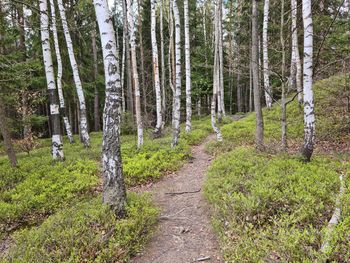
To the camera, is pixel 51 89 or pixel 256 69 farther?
A: pixel 51 89

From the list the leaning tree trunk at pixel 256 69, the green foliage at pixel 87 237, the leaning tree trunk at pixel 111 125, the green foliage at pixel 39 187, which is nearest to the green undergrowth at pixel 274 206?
the green foliage at pixel 87 237

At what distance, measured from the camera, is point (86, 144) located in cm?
1146

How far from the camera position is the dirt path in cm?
410

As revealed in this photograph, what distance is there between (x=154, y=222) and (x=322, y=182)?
11.5 feet

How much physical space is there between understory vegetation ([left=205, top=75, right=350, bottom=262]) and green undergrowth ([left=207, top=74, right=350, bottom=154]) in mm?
456

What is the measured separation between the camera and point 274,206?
4.49m

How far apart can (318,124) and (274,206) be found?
6.77m

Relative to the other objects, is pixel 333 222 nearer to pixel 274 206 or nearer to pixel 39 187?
pixel 274 206

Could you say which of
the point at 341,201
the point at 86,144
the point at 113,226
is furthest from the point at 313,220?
the point at 86,144

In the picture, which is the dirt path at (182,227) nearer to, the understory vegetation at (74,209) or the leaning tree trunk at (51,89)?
the understory vegetation at (74,209)

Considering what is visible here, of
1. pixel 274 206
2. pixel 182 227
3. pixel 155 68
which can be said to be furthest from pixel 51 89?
pixel 274 206

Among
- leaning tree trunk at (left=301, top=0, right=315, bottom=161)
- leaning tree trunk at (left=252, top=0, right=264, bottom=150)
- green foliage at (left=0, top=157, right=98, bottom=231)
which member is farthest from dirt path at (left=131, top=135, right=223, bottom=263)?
leaning tree trunk at (left=301, top=0, right=315, bottom=161)

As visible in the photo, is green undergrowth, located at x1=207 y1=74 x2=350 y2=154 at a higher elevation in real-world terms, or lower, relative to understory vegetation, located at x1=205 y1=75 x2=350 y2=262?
higher

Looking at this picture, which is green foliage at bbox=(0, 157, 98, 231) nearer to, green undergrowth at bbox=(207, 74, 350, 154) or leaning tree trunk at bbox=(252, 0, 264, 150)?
green undergrowth at bbox=(207, 74, 350, 154)
